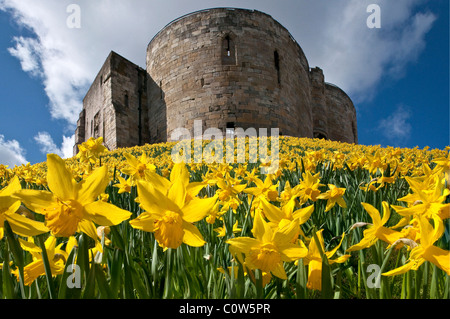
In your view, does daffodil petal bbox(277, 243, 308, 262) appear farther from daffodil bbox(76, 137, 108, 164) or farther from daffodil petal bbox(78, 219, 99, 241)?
daffodil bbox(76, 137, 108, 164)

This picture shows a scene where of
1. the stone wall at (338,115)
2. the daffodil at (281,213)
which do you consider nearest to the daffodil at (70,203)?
the daffodil at (281,213)

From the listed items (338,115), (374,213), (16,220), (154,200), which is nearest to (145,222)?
(154,200)

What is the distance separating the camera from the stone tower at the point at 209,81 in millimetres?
13469

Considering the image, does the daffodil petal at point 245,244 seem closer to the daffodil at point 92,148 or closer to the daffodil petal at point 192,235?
the daffodil petal at point 192,235

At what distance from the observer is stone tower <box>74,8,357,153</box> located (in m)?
13.5

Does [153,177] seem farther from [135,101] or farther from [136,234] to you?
[135,101]

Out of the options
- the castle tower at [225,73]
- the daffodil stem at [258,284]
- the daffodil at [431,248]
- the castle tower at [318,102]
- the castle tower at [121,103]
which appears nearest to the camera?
the daffodil at [431,248]

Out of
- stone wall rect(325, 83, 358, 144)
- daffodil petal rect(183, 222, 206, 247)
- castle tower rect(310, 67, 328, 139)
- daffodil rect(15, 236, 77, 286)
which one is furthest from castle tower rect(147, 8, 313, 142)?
daffodil petal rect(183, 222, 206, 247)

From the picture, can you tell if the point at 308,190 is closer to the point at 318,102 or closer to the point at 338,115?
the point at 318,102

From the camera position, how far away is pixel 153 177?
67cm

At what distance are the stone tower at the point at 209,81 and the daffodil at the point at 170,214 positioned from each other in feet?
41.5

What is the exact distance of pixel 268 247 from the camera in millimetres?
614

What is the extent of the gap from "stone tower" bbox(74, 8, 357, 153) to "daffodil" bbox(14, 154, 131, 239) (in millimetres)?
12666
